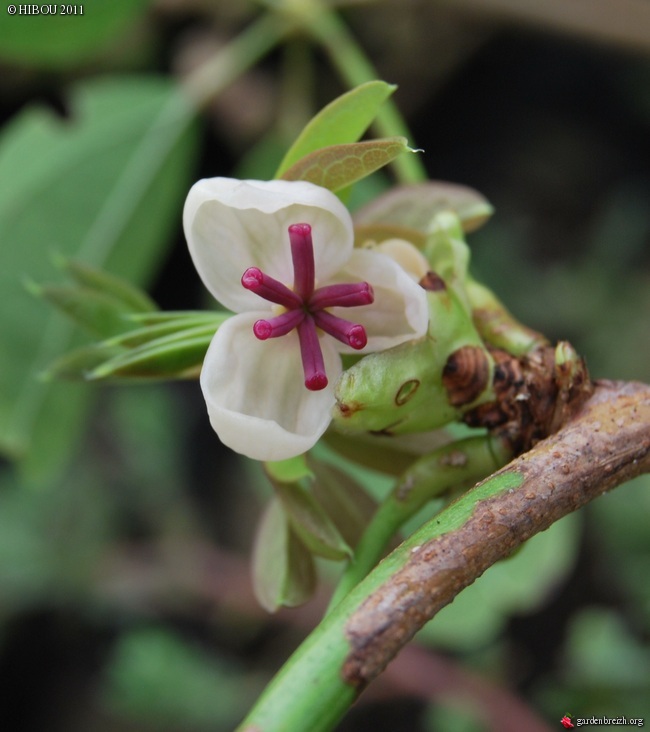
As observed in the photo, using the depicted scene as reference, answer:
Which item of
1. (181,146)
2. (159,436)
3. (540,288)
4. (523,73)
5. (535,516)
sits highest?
(523,73)

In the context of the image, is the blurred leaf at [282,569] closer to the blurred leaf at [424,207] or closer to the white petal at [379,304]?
the white petal at [379,304]

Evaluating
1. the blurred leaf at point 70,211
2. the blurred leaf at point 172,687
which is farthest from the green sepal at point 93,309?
the blurred leaf at point 172,687

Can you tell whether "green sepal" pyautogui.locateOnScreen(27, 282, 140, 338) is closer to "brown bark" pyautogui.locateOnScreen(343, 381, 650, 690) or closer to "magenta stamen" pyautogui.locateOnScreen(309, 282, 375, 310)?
"magenta stamen" pyautogui.locateOnScreen(309, 282, 375, 310)

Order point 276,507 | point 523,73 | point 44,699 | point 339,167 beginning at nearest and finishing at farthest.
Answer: point 339,167, point 276,507, point 44,699, point 523,73

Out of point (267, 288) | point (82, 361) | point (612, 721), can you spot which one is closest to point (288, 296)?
point (267, 288)

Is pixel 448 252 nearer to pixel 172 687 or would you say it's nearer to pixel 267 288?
pixel 267 288

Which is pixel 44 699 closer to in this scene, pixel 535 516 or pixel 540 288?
pixel 540 288

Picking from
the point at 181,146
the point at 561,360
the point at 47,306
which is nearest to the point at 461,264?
the point at 561,360
